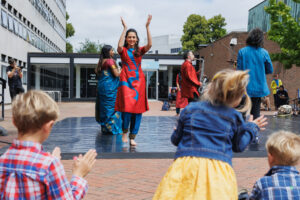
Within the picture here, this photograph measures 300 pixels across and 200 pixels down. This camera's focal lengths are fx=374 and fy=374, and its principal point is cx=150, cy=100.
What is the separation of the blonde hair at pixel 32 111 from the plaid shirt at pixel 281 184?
1.36 m

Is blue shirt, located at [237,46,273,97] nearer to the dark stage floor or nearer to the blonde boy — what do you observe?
the dark stage floor

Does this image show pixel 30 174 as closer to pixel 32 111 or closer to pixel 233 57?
pixel 32 111

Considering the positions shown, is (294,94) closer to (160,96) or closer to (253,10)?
(160,96)

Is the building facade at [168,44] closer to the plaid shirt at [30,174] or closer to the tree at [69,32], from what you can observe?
the tree at [69,32]

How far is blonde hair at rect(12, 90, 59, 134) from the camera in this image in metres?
1.68

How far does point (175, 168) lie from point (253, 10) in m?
48.3

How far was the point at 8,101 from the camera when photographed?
2575cm

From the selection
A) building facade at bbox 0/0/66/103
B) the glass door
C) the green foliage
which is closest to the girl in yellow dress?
building facade at bbox 0/0/66/103

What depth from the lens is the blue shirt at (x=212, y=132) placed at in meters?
2.36

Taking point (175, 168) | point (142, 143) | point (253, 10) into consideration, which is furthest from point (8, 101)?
point (253, 10)

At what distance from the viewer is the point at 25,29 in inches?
1307

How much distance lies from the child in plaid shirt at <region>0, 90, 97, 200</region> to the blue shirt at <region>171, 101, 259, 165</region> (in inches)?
36.6

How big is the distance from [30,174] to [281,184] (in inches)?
57.9

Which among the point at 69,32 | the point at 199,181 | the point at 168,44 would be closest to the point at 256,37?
the point at 199,181
